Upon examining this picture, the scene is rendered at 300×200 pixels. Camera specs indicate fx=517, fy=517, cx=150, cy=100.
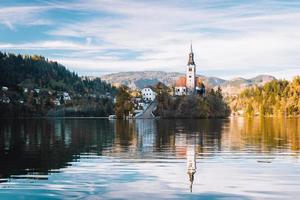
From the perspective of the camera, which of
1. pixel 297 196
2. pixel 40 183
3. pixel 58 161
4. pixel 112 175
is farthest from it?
pixel 58 161

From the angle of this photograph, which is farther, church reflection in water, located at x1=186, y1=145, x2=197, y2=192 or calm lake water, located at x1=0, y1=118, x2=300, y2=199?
church reflection in water, located at x1=186, y1=145, x2=197, y2=192

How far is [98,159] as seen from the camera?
39531mm

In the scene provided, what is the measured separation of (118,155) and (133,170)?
33.7 feet

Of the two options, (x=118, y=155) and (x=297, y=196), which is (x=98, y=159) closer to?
(x=118, y=155)

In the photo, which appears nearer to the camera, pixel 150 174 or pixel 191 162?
pixel 150 174

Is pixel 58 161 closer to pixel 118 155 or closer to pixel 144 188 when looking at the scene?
pixel 118 155

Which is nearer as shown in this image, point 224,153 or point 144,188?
point 144,188

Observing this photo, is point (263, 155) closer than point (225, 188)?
No

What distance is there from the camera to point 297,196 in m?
23.6

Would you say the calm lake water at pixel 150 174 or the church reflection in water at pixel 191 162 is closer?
the calm lake water at pixel 150 174

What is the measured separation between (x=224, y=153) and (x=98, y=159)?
37.2ft

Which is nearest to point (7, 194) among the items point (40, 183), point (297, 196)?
point (40, 183)

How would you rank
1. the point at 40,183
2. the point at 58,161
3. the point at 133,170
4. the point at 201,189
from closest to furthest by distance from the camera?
the point at 201,189 < the point at 40,183 < the point at 133,170 < the point at 58,161

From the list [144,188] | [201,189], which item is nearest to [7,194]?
[144,188]
